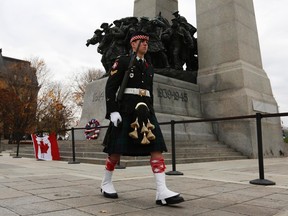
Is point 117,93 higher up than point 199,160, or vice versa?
point 117,93

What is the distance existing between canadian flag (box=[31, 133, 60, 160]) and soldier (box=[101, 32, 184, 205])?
23.3 feet

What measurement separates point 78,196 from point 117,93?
1.28 metres

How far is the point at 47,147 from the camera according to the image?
34.6 feet

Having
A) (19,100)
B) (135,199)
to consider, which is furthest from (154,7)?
(19,100)

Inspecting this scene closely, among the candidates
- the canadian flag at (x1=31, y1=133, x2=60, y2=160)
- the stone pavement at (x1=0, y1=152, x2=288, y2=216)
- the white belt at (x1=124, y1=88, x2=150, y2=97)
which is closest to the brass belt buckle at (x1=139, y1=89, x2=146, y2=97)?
the white belt at (x1=124, y1=88, x2=150, y2=97)

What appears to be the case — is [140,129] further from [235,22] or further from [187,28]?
[187,28]

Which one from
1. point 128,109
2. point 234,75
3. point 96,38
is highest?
point 96,38

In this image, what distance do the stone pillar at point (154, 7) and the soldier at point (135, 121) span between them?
1423cm

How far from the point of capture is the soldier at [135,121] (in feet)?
11.1

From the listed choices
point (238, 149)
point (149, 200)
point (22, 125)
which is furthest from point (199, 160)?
point (22, 125)

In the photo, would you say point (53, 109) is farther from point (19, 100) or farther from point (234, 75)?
point (234, 75)

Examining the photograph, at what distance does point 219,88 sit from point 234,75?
2.86ft

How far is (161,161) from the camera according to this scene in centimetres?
342

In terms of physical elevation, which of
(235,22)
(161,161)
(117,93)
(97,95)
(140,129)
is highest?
(235,22)
